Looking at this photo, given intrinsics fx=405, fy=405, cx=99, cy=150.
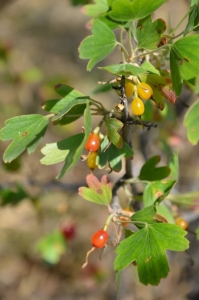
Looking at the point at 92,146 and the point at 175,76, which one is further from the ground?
the point at 175,76

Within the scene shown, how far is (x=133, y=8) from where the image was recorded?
0.87 metres

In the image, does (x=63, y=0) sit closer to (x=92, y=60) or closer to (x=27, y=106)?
(x=27, y=106)

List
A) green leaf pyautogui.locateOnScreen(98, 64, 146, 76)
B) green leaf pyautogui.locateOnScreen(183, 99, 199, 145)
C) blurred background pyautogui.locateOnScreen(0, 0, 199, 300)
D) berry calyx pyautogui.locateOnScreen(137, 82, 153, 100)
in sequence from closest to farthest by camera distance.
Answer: green leaf pyautogui.locateOnScreen(98, 64, 146, 76)
berry calyx pyautogui.locateOnScreen(137, 82, 153, 100)
green leaf pyautogui.locateOnScreen(183, 99, 199, 145)
blurred background pyautogui.locateOnScreen(0, 0, 199, 300)

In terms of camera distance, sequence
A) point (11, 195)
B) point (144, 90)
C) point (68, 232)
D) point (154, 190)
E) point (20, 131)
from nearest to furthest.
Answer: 1. point (144, 90)
2. point (20, 131)
3. point (154, 190)
4. point (11, 195)
5. point (68, 232)

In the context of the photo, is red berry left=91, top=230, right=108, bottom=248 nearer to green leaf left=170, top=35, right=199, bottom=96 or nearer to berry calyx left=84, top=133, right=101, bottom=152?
berry calyx left=84, top=133, right=101, bottom=152

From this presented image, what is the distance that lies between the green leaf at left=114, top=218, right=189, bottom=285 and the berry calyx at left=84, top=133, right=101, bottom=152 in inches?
9.0

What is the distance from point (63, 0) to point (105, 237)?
181 inches

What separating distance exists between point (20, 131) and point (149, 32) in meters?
0.40

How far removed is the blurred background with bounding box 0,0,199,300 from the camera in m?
1.90

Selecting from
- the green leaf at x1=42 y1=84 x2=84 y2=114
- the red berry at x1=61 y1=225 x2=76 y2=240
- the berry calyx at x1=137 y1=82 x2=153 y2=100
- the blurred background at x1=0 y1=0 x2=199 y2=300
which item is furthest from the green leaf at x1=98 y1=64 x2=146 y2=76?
the red berry at x1=61 y1=225 x2=76 y2=240

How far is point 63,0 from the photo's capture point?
5.09m

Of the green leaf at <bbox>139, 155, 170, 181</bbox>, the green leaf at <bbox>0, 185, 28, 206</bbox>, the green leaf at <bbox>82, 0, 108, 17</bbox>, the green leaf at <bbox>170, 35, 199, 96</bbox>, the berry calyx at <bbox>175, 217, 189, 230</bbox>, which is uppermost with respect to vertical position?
the green leaf at <bbox>82, 0, 108, 17</bbox>

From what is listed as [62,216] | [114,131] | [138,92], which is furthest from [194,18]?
[62,216]

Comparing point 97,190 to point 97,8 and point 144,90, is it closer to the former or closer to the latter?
point 144,90
